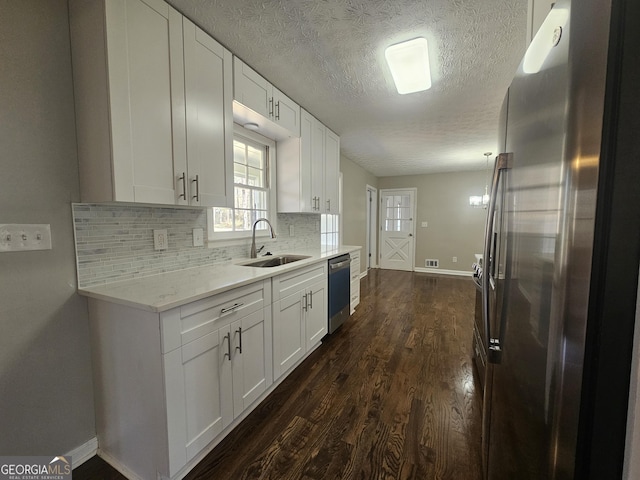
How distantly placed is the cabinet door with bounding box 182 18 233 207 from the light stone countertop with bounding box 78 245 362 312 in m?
0.46

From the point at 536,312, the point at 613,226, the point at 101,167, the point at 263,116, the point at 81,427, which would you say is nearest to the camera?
the point at 613,226

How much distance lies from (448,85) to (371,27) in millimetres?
1032

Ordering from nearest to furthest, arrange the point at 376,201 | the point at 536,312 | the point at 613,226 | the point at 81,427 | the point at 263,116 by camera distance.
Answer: the point at 613,226 → the point at 536,312 → the point at 81,427 → the point at 263,116 → the point at 376,201

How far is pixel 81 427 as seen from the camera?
136 cm

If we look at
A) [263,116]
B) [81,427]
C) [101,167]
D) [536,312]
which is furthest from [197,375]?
[263,116]

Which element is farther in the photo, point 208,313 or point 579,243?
point 208,313

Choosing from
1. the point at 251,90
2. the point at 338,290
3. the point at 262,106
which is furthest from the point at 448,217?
the point at 251,90

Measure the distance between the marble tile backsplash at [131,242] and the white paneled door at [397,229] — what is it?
5137 mm

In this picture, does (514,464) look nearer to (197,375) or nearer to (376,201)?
(197,375)

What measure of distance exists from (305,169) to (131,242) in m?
1.74

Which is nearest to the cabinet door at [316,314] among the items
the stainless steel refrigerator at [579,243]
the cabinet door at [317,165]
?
the cabinet door at [317,165]

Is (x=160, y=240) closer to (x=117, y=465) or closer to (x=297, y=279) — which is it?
(x=297, y=279)

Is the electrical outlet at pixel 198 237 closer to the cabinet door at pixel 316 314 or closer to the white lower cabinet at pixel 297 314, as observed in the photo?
the white lower cabinet at pixel 297 314

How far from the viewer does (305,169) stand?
9.12 feet
